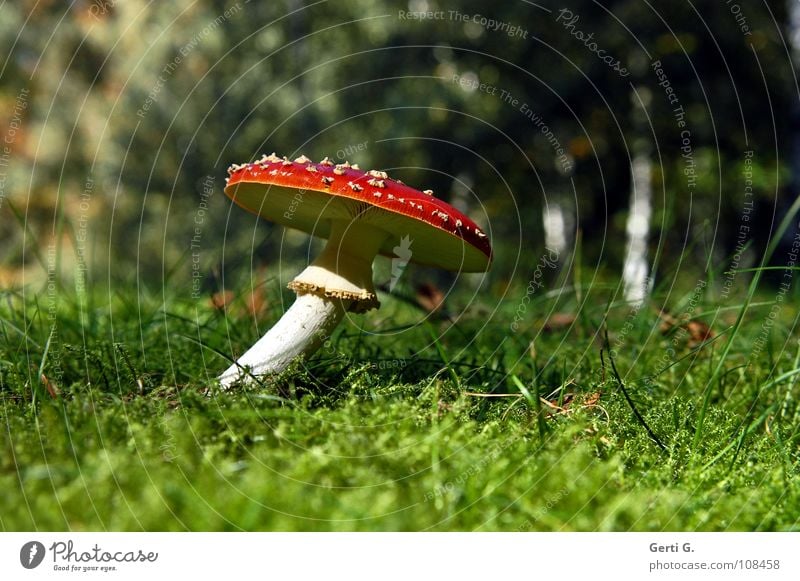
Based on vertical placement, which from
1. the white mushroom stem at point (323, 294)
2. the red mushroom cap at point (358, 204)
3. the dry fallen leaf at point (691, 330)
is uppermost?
the red mushroom cap at point (358, 204)

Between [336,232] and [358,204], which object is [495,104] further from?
[358,204]

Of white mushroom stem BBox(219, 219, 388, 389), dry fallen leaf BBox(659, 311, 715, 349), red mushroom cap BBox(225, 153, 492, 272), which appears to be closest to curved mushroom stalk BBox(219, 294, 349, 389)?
white mushroom stem BBox(219, 219, 388, 389)

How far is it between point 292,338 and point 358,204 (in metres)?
0.57

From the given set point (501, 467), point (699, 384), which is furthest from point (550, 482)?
point (699, 384)

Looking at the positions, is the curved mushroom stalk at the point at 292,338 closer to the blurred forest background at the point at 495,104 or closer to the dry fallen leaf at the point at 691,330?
the dry fallen leaf at the point at 691,330

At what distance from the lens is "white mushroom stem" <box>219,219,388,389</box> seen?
7.81 ft

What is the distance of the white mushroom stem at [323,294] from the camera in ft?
7.81

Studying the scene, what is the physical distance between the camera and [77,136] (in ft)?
69.2

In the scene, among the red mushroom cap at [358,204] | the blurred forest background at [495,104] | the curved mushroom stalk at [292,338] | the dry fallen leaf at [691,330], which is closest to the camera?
the red mushroom cap at [358,204]

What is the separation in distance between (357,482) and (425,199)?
2.90ft

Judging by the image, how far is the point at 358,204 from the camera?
2174 mm

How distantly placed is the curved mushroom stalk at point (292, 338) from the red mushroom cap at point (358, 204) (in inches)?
13.4

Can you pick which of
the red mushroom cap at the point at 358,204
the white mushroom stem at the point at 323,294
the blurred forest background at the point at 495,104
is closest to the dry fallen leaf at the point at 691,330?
the red mushroom cap at the point at 358,204

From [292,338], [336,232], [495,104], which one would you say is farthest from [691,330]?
[495,104]
